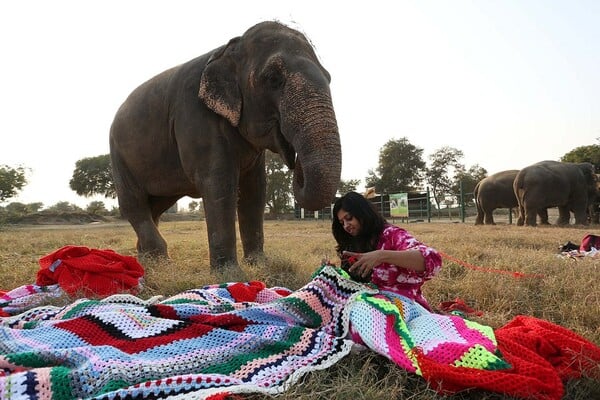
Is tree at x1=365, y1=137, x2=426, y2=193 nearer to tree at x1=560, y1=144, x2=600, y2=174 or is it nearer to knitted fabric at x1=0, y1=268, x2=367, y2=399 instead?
tree at x1=560, y1=144, x2=600, y2=174

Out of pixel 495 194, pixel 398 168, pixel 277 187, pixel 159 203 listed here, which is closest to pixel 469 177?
pixel 398 168

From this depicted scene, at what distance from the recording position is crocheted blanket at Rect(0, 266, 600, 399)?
1568 millimetres

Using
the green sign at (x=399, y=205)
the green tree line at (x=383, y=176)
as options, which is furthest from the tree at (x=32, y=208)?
the green sign at (x=399, y=205)

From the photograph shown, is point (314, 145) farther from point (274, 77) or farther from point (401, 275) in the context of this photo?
point (401, 275)

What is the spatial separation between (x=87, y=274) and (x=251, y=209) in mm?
2131

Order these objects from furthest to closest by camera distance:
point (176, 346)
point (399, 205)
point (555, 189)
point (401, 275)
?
point (399, 205)
point (555, 189)
point (401, 275)
point (176, 346)

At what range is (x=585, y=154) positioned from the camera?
32.2m

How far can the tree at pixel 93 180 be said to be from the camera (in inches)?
1882

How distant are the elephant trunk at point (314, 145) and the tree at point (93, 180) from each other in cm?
4771

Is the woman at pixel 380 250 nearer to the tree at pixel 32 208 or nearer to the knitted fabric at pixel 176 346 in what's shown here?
the knitted fabric at pixel 176 346

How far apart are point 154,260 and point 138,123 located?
1.56 m

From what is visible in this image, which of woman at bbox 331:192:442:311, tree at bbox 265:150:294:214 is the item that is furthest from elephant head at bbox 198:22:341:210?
tree at bbox 265:150:294:214

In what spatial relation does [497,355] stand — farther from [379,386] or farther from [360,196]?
[360,196]

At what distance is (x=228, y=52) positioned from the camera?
4.46 meters
